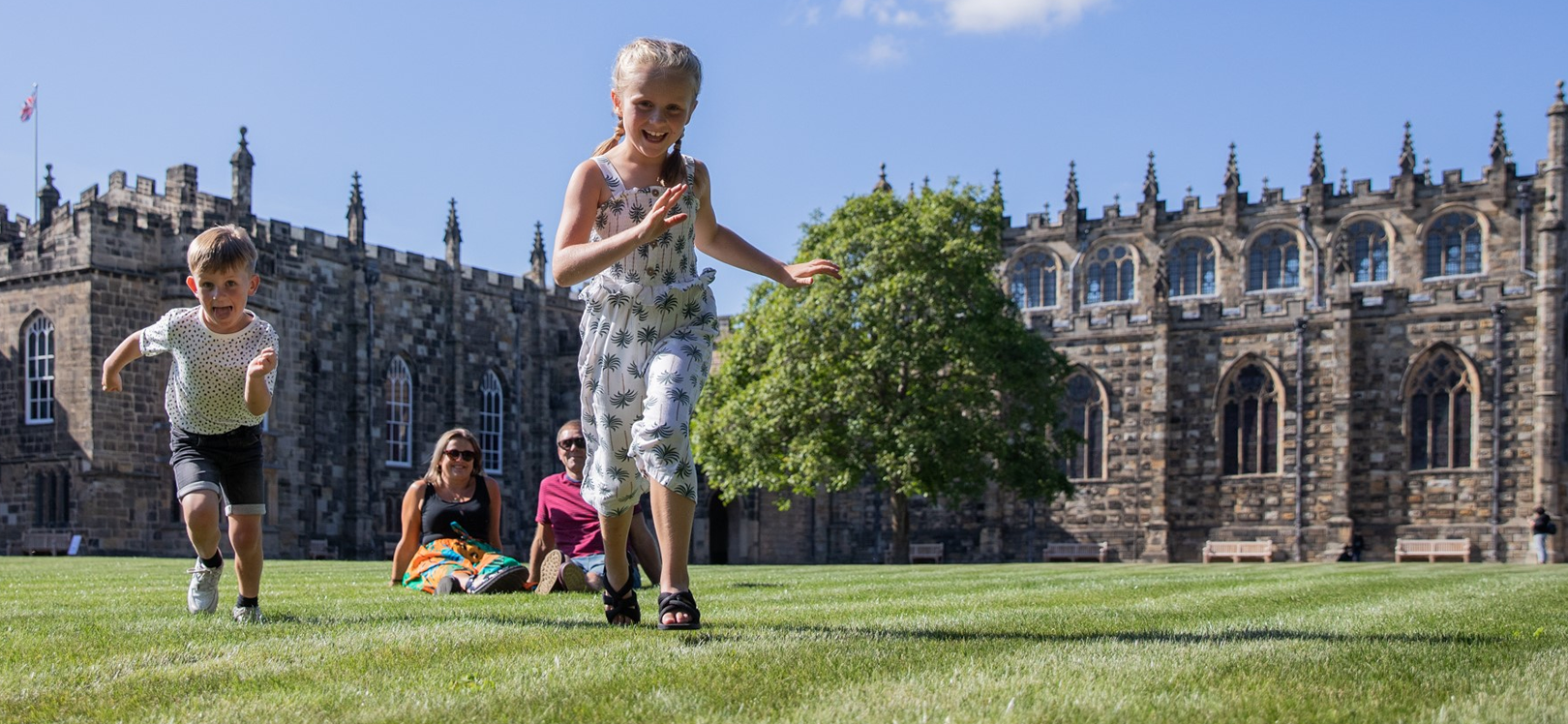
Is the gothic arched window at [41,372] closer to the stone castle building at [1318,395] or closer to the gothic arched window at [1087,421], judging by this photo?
the stone castle building at [1318,395]

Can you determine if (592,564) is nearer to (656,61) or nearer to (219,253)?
(219,253)

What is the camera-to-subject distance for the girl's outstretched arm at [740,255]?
21.2 ft

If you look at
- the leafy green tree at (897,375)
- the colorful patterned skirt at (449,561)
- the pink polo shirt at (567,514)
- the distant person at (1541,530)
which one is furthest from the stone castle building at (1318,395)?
the colorful patterned skirt at (449,561)

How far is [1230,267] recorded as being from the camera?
50.7 m

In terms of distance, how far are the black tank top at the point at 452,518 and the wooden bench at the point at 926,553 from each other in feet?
114

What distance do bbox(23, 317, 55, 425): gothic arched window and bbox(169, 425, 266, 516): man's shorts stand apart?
3140cm

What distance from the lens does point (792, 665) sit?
472 centimetres

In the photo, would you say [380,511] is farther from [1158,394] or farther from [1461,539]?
[1461,539]

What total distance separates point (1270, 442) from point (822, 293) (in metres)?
15.4

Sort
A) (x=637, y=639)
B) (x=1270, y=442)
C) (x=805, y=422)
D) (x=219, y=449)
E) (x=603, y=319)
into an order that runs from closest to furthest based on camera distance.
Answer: (x=637, y=639)
(x=603, y=319)
(x=219, y=449)
(x=805, y=422)
(x=1270, y=442)

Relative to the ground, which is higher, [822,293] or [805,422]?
[822,293]

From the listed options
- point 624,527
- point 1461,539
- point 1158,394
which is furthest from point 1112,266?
point 624,527

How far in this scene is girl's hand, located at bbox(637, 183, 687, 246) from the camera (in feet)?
18.2

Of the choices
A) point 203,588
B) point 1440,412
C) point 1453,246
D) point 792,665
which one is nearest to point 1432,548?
point 1440,412
